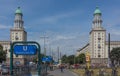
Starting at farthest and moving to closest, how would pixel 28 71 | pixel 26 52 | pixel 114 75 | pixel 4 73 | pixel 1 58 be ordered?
pixel 1 58
pixel 4 73
pixel 114 75
pixel 28 71
pixel 26 52

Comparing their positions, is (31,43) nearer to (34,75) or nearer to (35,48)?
(35,48)

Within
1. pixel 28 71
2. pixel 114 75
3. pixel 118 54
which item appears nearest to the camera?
pixel 28 71

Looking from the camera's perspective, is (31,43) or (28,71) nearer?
(31,43)

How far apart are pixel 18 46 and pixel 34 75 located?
7763mm

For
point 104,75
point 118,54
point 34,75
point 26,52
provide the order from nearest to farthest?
point 26,52
point 34,75
point 104,75
point 118,54

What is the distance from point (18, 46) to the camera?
57.0 ft

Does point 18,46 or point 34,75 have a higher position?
point 18,46

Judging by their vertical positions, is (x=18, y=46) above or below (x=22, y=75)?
above

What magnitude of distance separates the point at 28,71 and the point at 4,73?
101 ft

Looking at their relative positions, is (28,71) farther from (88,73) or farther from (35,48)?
(88,73)

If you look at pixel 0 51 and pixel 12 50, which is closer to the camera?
pixel 12 50

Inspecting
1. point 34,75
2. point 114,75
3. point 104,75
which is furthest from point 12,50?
point 104,75

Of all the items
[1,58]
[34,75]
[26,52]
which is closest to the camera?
[26,52]

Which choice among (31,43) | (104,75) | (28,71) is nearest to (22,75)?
A: (28,71)
